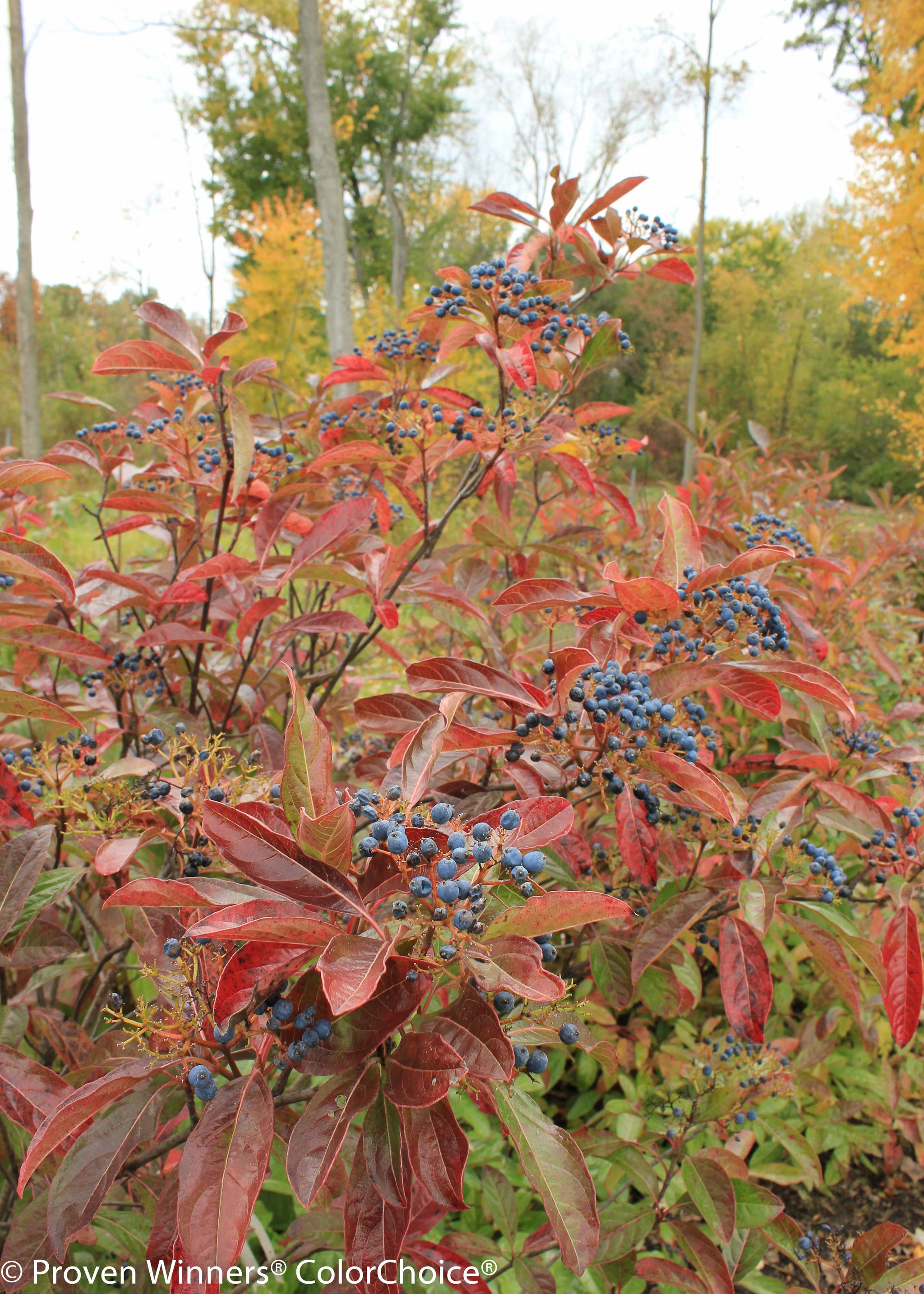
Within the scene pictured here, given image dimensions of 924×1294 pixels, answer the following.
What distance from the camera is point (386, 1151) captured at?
0.77 metres

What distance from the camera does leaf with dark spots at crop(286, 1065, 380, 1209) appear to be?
2.35ft

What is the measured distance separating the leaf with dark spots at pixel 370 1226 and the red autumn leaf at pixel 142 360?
127 cm

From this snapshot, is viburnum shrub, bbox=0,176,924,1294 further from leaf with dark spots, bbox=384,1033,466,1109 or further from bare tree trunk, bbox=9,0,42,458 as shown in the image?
bare tree trunk, bbox=9,0,42,458

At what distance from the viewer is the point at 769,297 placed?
23.4 metres

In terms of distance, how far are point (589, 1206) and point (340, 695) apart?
1.48 metres

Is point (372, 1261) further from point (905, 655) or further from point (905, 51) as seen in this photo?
point (905, 51)

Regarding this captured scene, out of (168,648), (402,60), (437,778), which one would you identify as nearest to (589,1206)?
(437,778)

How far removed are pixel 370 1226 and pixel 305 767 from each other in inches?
19.8

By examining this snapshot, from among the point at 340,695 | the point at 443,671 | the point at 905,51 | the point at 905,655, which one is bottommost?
the point at 905,655

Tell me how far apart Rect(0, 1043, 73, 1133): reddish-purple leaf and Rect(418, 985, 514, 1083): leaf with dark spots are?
0.57 metres

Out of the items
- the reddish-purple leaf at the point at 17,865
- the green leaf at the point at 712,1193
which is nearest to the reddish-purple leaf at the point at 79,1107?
the reddish-purple leaf at the point at 17,865

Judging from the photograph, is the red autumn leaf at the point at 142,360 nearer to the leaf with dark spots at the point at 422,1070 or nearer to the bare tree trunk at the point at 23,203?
the leaf with dark spots at the point at 422,1070

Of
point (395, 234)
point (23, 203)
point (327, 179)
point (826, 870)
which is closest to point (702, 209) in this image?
point (327, 179)

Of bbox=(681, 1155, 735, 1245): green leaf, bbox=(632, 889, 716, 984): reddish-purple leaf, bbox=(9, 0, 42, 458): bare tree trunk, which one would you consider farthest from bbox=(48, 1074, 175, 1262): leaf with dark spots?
bbox=(9, 0, 42, 458): bare tree trunk
